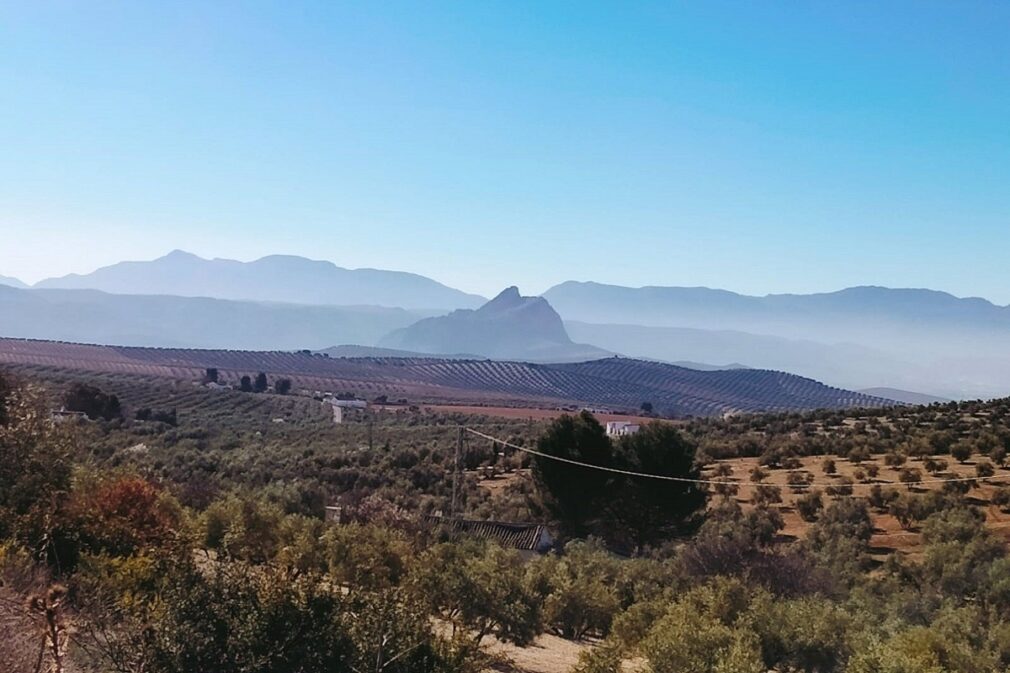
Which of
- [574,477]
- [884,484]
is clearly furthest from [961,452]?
[574,477]

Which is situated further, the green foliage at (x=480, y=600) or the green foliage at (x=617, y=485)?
the green foliage at (x=617, y=485)

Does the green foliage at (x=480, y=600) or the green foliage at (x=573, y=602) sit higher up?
the green foliage at (x=480, y=600)

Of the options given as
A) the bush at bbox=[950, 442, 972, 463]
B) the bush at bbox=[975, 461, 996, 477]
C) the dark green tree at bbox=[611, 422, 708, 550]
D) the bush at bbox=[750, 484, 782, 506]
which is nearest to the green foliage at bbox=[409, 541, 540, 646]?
the dark green tree at bbox=[611, 422, 708, 550]

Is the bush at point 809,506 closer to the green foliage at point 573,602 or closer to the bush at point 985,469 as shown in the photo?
the bush at point 985,469

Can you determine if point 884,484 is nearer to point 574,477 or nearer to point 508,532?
point 574,477

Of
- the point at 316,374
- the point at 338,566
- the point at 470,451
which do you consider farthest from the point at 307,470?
the point at 316,374

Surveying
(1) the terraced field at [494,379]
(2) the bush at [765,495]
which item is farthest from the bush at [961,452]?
(1) the terraced field at [494,379]

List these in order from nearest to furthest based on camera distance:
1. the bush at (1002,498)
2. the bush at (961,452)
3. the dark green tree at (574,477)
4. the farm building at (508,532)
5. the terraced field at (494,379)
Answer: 1. the bush at (1002,498)
2. the farm building at (508,532)
3. the dark green tree at (574,477)
4. the bush at (961,452)
5. the terraced field at (494,379)

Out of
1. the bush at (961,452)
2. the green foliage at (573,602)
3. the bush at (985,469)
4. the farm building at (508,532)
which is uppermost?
the bush at (961,452)

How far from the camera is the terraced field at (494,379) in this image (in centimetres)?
10612

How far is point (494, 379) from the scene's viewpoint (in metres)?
145

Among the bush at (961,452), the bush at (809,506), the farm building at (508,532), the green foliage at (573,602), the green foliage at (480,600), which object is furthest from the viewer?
the bush at (961,452)

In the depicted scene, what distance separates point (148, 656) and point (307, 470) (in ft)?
92.8

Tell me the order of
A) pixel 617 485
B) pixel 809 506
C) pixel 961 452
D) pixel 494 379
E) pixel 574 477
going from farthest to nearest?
pixel 494 379
pixel 961 452
pixel 574 477
pixel 617 485
pixel 809 506
